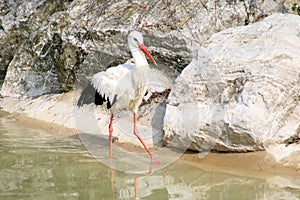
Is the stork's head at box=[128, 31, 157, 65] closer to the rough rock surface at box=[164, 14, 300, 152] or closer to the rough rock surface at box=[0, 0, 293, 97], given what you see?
the rough rock surface at box=[164, 14, 300, 152]

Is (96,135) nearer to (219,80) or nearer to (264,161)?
(219,80)

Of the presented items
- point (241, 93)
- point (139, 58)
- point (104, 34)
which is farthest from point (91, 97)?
point (241, 93)

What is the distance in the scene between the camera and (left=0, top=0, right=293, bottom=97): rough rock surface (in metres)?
8.43

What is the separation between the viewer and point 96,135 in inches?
324

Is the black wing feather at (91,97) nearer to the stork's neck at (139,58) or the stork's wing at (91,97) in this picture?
the stork's wing at (91,97)

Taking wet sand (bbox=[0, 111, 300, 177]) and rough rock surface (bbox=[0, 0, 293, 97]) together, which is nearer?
wet sand (bbox=[0, 111, 300, 177])

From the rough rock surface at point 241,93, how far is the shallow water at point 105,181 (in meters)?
0.50

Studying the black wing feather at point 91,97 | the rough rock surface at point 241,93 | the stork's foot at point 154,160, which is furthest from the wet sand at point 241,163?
the black wing feather at point 91,97

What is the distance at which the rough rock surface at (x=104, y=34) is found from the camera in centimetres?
843

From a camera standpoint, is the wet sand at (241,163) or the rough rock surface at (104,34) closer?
the wet sand at (241,163)

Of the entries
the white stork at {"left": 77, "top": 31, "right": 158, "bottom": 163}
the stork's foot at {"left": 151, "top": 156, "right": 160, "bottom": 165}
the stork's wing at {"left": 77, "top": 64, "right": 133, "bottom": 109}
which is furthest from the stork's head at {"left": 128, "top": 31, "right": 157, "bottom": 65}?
the stork's foot at {"left": 151, "top": 156, "right": 160, "bottom": 165}

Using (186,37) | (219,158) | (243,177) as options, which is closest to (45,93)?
(186,37)

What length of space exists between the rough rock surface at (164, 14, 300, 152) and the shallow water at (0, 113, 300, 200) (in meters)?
0.50

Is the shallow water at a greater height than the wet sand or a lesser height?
lesser
